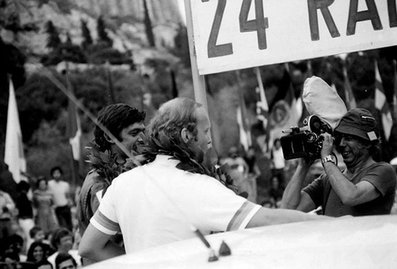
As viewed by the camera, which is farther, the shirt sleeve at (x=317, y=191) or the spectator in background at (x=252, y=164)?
the spectator in background at (x=252, y=164)

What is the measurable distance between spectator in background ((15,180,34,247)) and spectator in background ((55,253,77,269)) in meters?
5.63

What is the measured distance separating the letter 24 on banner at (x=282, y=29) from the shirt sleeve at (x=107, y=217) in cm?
166

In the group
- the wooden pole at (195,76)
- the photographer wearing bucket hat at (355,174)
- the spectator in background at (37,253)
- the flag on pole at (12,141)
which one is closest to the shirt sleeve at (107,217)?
the photographer wearing bucket hat at (355,174)

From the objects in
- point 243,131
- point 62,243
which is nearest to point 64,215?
point 62,243

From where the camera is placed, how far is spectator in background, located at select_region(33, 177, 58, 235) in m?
16.2

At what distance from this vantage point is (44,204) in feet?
54.2

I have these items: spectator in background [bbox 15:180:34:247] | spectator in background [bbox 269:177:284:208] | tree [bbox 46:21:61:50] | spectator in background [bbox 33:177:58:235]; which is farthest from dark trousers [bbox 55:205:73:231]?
spectator in background [bbox 269:177:284:208]

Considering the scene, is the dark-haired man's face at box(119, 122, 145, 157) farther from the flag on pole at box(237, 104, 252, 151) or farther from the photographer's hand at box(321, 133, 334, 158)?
the flag on pole at box(237, 104, 252, 151)

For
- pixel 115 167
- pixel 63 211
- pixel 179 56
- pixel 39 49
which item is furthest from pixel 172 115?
pixel 179 56

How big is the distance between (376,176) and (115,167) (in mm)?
1308

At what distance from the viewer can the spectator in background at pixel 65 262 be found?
923 centimetres

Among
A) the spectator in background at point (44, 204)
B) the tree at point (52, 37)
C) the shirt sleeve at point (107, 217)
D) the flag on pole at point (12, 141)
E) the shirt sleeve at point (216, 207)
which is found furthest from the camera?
the tree at point (52, 37)

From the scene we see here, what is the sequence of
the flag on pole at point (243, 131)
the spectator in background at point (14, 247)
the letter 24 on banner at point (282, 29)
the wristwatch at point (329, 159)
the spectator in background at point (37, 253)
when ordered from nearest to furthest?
the wristwatch at point (329, 159) < the letter 24 on banner at point (282, 29) < the spectator in background at point (37, 253) < the spectator in background at point (14, 247) < the flag on pole at point (243, 131)

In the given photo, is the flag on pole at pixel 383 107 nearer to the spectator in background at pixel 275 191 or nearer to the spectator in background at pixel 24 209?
the spectator in background at pixel 275 191
